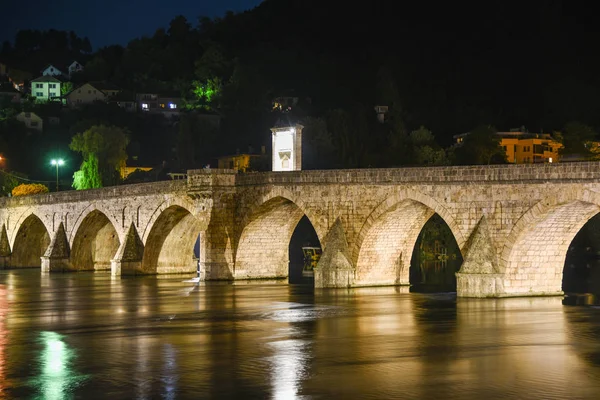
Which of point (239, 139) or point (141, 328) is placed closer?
point (141, 328)

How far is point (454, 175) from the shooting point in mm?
40094

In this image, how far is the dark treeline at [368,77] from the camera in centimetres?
12719

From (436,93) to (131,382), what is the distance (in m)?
123

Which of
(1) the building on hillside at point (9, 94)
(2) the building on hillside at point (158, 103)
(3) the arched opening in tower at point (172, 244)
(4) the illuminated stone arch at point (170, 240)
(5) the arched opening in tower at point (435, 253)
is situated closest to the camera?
(4) the illuminated stone arch at point (170, 240)

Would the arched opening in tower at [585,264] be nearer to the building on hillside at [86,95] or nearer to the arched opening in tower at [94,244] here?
the arched opening in tower at [94,244]

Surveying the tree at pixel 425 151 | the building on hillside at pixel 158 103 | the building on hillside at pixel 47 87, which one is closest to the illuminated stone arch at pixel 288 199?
the tree at pixel 425 151

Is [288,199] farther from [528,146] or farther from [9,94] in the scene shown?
[9,94]

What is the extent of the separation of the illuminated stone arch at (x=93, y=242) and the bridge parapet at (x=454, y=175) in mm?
20950

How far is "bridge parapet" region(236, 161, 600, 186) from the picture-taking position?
120 ft

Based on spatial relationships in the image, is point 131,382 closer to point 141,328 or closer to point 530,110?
point 141,328

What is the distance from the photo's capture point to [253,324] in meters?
34.2

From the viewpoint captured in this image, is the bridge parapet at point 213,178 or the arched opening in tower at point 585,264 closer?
the arched opening in tower at point 585,264

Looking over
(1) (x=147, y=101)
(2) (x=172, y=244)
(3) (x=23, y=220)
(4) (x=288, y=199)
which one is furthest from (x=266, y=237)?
(1) (x=147, y=101)

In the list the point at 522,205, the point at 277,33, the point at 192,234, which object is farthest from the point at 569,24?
the point at 522,205
